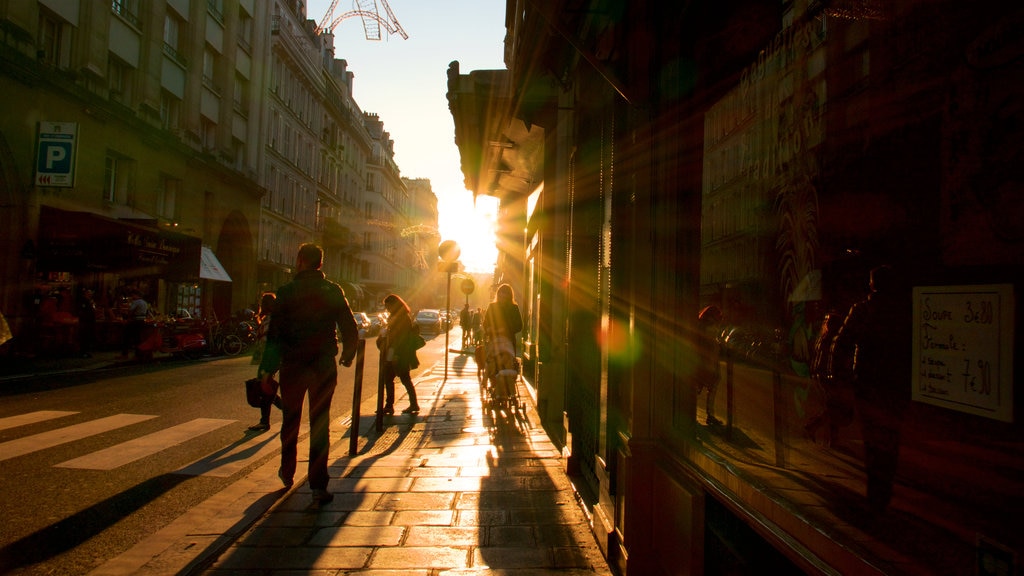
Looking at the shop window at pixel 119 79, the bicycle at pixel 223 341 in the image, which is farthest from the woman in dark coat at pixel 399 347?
the shop window at pixel 119 79

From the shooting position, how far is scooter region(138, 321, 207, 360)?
52.9 ft

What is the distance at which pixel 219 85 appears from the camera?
94.2ft

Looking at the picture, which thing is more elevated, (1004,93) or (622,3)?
(622,3)

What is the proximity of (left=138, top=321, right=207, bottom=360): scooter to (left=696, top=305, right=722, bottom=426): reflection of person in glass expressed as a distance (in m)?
16.4

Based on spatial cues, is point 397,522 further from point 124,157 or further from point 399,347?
point 124,157

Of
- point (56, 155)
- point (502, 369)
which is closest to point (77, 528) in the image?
point (502, 369)

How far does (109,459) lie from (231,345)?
46.9ft

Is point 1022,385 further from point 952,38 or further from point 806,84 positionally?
point 806,84

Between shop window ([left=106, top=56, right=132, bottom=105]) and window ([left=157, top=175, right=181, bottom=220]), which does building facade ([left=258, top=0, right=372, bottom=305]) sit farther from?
shop window ([left=106, top=56, right=132, bottom=105])

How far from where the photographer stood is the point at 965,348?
48.3 inches

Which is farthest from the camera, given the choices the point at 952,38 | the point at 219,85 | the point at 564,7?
the point at 219,85

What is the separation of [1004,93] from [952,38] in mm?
188

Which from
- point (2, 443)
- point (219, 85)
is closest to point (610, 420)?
point (2, 443)

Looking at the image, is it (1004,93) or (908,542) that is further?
(908,542)
